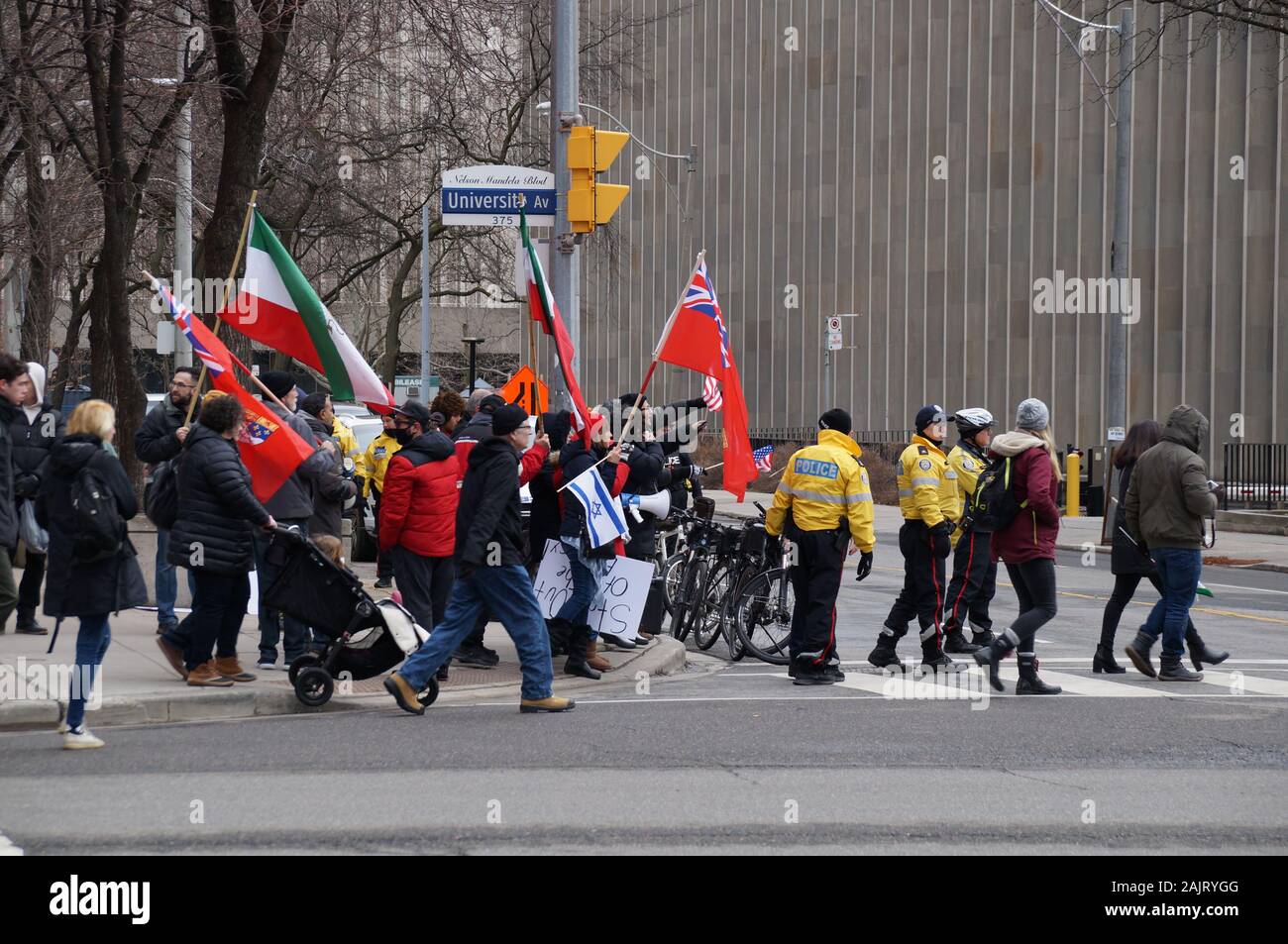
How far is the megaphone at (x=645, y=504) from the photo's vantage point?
40.4ft

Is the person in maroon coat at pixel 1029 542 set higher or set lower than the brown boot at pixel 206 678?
higher

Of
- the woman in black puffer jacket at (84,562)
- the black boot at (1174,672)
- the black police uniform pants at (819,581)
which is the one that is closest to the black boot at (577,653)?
the black police uniform pants at (819,581)

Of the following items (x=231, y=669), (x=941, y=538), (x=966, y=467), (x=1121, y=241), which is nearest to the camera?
(x=231, y=669)

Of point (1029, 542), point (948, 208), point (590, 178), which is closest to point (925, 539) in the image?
point (1029, 542)

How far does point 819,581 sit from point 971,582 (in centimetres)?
203

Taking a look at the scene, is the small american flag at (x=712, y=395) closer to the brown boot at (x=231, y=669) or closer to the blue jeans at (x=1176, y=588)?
the blue jeans at (x=1176, y=588)

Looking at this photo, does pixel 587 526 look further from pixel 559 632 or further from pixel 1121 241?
pixel 1121 241

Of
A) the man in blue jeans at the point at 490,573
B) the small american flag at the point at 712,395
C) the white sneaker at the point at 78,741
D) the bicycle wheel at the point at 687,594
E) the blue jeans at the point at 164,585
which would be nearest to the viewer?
the white sneaker at the point at 78,741

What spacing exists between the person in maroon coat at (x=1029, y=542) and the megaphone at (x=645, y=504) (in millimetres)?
2671

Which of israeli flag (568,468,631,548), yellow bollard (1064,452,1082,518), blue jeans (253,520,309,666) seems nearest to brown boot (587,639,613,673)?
israeli flag (568,468,631,548)

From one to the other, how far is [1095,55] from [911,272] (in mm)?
8867

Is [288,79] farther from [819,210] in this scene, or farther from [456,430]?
[819,210]

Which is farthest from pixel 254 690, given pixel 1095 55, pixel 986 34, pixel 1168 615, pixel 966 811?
pixel 986 34

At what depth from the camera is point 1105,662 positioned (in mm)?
11656
